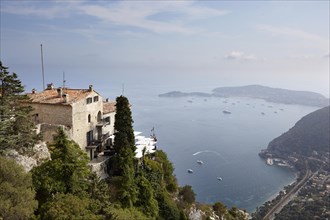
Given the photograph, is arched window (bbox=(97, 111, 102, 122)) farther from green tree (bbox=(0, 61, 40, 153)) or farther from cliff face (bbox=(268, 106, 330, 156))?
cliff face (bbox=(268, 106, 330, 156))

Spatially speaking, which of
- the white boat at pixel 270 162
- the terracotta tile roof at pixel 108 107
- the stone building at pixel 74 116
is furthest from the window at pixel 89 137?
the white boat at pixel 270 162

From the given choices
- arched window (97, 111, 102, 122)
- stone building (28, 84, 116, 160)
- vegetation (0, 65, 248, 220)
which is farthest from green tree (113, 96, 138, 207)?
arched window (97, 111, 102, 122)

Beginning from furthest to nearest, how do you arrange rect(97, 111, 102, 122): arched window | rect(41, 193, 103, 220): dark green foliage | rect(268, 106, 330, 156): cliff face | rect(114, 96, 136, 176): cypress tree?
rect(268, 106, 330, 156): cliff face < rect(97, 111, 102, 122): arched window < rect(114, 96, 136, 176): cypress tree < rect(41, 193, 103, 220): dark green foliage

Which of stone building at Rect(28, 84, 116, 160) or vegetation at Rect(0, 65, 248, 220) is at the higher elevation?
stone building at Rect(28, 84, 116, 160)

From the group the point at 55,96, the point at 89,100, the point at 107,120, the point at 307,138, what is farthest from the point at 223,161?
the point at 55,96

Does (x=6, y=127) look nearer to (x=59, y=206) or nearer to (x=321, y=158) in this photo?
(x=59, y=206)

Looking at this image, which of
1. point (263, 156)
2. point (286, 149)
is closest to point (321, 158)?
point (286, 149)

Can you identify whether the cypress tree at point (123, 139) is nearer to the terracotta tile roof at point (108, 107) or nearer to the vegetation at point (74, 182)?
the vegetation at point (74, 182)
